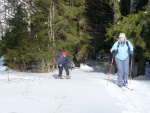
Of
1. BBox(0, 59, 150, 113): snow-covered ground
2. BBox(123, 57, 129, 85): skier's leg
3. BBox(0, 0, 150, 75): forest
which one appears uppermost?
BBox(0, 0, 150, 75): forest

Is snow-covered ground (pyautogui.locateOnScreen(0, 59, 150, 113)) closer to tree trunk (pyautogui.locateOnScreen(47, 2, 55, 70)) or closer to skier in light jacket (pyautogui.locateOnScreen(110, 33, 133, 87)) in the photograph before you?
skier in light jacket (pyautogui.locateOnScreen(110, 33, 133, 87))

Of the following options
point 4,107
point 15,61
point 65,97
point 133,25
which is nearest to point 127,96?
point 65,97

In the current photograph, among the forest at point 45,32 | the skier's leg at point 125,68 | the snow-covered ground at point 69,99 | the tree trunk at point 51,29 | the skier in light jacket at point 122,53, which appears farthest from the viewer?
the tree trunk at point 51,29

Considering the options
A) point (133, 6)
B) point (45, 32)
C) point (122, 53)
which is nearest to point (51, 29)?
point (45, 32)

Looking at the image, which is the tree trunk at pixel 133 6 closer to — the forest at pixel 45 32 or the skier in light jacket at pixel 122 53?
the forest at pixel 45 32

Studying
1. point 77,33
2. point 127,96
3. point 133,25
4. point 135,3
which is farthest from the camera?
point 77,33

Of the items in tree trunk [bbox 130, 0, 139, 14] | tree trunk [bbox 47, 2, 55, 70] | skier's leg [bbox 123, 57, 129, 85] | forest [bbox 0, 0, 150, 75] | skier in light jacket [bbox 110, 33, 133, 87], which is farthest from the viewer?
tree trunk [bbox 47, 2, 55, 70]

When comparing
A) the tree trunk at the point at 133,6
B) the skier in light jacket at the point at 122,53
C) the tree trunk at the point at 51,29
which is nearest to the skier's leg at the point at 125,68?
the skier in light jacket at the point at 122,53

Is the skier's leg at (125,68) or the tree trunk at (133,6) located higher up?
the tree trunk at (133,6)

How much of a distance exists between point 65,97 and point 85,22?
16836 millimetres

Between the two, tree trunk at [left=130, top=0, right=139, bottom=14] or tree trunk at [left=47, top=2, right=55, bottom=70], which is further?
tree trunk at [left=47, top=2, right=55, bottom=70]

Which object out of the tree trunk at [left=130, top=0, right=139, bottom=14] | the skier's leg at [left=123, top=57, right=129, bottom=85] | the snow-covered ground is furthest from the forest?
the snow-covered ground

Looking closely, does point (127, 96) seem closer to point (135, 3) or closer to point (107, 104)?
point (107, 104)

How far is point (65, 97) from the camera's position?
814 centimetres
